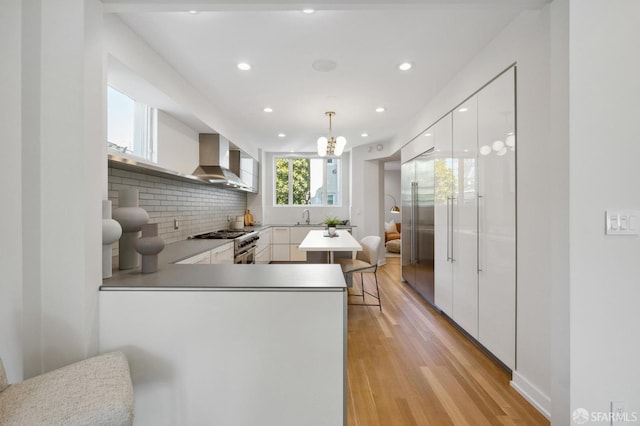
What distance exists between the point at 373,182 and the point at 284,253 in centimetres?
249

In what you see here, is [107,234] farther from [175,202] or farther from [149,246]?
[175,202]

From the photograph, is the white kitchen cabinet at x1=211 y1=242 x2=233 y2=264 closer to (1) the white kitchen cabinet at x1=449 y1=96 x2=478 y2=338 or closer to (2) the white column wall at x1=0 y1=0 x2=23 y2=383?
(2) the white column wall at x1=0 y1=0 x2=23 y2=383

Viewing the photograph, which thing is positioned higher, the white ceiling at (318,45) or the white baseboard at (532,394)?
the white ceiling at (318,45)

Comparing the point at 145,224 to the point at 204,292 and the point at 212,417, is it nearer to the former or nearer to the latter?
the point at 204,292

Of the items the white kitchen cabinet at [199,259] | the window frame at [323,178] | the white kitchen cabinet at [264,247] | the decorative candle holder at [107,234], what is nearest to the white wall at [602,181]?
the decorative candle holder at [107,234]

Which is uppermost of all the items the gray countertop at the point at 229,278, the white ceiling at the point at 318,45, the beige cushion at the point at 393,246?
the white ceiling at the point at 318,45

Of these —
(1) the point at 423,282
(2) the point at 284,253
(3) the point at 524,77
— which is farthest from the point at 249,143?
(3) the point at 524,77

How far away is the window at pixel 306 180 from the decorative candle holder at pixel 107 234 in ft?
18.5

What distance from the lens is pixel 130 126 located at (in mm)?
2592

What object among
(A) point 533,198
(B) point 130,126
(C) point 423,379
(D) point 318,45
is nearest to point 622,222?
(A) point 533,198

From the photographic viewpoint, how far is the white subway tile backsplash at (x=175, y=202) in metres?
2.51

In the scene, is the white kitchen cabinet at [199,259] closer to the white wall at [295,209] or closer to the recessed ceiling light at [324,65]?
the recessed ceiling light at [324,65]

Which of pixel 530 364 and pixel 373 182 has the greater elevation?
pixel 373 182

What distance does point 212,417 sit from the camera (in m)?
1.36
